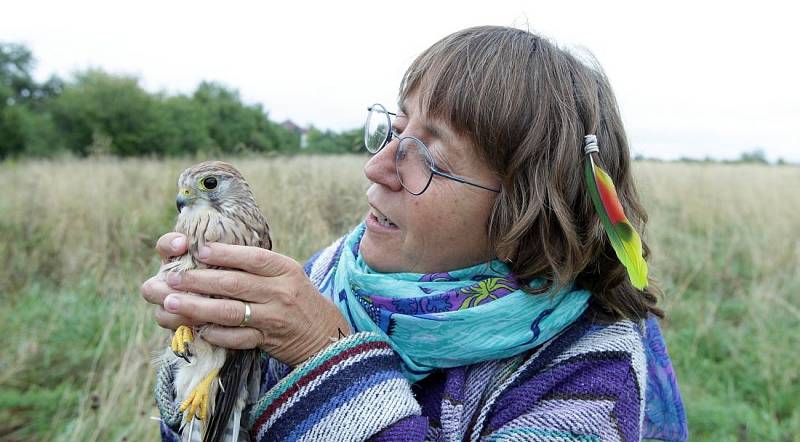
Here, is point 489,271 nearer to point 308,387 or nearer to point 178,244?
point 308,387

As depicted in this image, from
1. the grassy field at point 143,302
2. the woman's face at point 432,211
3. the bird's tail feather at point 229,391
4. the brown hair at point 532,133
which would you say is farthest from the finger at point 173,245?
the grassy field at point 143,302

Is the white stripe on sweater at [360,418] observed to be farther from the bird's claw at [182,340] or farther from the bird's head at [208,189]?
the bird's head at [208,189]

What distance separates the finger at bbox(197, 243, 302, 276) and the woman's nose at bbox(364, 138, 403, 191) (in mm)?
449

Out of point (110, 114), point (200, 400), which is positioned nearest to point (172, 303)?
point (200, 400)

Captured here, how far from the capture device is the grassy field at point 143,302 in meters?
3.40

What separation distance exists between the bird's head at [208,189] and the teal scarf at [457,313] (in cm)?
46

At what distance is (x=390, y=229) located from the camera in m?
1.75

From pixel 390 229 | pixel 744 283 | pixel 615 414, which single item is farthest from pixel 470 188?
pixel 744 283

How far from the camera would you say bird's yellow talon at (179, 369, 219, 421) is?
4.88ft

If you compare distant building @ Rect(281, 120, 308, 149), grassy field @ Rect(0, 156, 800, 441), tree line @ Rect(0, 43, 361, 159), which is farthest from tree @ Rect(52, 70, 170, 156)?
distant building @ Rect(281, 120, 308, 149)

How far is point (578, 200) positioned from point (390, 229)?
0.60 metres

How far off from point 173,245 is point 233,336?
31 centimetres

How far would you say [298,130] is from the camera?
5066 mm

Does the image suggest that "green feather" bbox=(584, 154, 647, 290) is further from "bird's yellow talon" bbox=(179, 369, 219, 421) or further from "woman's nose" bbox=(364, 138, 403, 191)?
"bird's yellow talon" bbox=(179, 369, 219, 421)
